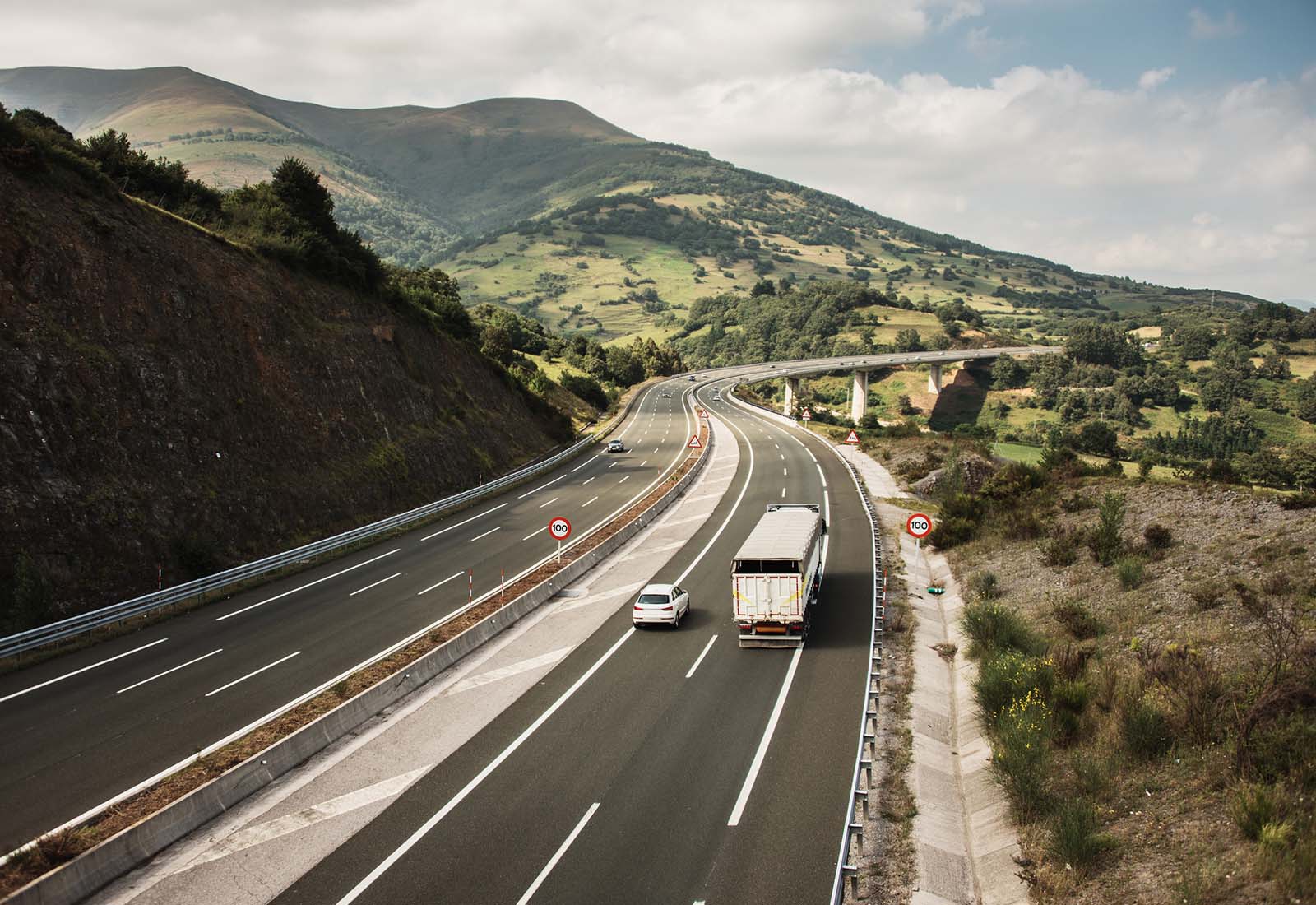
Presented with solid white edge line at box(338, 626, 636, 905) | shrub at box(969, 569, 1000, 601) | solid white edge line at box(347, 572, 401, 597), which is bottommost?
solid white edge line at box(347, 572, 401, 597)

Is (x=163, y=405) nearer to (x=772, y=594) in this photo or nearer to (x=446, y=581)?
(x=446, y=581)

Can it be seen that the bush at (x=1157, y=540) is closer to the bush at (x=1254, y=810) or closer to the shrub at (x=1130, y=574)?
the shrub at (x=1130, y=574)

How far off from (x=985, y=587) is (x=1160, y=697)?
12.1m

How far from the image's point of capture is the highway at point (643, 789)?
40.3 ft

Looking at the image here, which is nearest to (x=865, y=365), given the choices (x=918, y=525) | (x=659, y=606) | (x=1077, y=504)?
(x=1077, y=504)

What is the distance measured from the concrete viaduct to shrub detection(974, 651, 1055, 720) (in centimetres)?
8807

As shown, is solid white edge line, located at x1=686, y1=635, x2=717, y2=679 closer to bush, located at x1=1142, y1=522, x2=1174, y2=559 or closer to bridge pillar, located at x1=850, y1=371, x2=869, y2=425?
bush, located at x1=1142, y1=522, x2=1174, y2=559

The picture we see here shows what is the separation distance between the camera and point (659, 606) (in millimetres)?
25109

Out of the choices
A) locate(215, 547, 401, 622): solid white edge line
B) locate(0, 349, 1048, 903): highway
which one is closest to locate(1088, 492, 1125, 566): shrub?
locate(0, 349, 1048, 903): highway

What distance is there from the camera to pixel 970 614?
22703 millimetres

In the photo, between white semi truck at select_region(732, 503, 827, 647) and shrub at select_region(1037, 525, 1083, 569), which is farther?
shrub at select_region(1037, 525, 1083, 569)

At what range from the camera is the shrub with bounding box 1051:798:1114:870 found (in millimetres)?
11602

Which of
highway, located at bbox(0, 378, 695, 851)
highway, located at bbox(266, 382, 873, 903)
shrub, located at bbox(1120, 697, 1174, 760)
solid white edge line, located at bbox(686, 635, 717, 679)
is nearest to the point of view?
highway, located at bbox(266, 382, 873, 903)

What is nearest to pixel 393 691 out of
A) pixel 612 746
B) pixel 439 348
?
pixel 612 746
